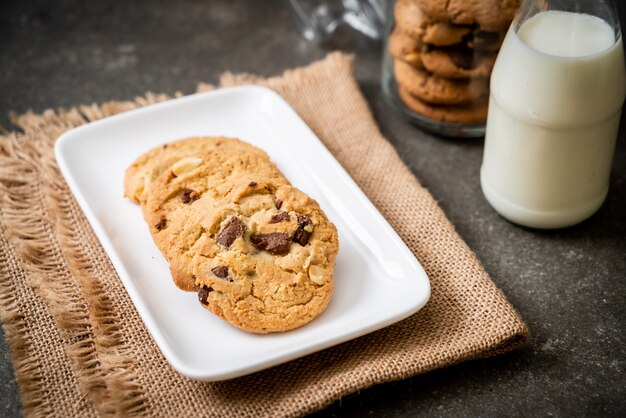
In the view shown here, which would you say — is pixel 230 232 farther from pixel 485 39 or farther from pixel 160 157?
pixel 485 39

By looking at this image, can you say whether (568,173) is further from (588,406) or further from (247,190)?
(247,190)

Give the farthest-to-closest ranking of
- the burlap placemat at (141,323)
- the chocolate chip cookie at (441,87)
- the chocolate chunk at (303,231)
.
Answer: the chocolate chip cookie at (441,87)
the chocolate chunk at (303,231)
the burlap placemat at (141,323)

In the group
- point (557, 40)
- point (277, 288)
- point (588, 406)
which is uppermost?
point (557, 40)

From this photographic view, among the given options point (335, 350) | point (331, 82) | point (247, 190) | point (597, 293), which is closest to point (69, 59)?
point (331, 82)

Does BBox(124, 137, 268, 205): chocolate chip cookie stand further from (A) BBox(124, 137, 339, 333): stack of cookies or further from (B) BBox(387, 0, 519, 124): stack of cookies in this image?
(B) BBox(387, 0, 519, 124): stack of cookies

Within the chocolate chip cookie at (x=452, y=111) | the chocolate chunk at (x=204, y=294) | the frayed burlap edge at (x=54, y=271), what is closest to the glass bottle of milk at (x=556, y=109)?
the chocolate chip cookie at (x=452, y=111)

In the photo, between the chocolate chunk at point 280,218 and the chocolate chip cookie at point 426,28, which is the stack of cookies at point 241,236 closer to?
the chocolate chunk at point 280,218

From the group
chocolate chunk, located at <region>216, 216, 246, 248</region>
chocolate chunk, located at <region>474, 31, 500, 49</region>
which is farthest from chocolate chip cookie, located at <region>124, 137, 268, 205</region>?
chocolate chunk, located at <region>474, 31, 500, 49</region>
